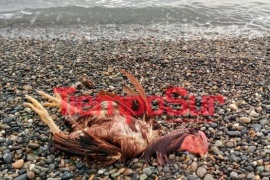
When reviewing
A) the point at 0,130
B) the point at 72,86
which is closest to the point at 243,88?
the point at 72,86

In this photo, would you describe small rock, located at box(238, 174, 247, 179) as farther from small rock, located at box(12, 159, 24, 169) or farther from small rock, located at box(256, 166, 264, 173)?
small rock, located at box(12, 159, 24, 169)

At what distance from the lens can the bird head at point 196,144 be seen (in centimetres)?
382

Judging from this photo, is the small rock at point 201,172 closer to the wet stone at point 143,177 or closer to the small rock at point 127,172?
the wet stone at point 143,177

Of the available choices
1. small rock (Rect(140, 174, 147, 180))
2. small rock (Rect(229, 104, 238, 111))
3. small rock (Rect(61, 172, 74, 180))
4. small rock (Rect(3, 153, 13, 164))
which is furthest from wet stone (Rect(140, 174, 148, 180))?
small rock (Rect(229, 104, 238, 111))

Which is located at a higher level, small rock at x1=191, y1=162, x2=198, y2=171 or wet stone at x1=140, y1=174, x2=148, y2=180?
small rock at x1=191, y1=162, x2=198, y2=171

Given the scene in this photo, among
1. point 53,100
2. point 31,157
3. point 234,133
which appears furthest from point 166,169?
point 53,100

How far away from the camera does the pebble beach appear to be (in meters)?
3.57

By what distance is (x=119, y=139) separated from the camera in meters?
3.71

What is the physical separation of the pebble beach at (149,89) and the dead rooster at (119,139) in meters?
0.10

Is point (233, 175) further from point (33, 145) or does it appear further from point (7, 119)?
point (7, 119)

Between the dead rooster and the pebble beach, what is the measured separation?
0.10 m

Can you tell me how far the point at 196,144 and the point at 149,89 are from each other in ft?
6.70

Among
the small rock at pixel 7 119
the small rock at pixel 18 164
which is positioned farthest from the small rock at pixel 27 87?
the small rock at pixel 18 164

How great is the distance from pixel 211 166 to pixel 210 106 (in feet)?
5.06
